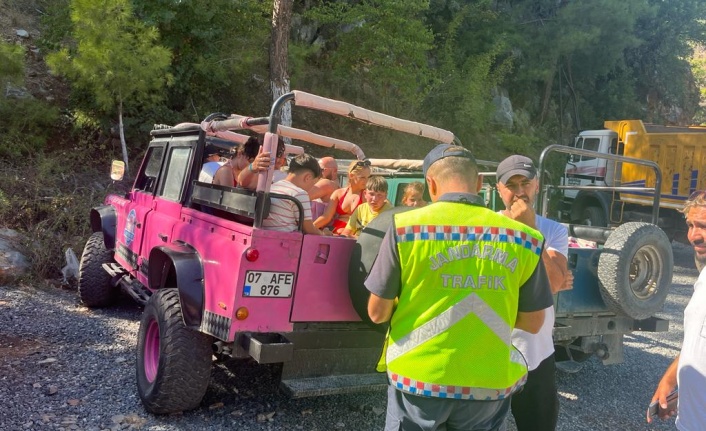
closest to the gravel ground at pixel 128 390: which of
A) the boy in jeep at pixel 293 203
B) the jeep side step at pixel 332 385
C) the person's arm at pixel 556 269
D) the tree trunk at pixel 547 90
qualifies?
the jeep side step at pixel 332 385

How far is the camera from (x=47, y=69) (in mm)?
12516

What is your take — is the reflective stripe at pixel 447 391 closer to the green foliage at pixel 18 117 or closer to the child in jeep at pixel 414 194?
the child in jeep at pixel 414 194

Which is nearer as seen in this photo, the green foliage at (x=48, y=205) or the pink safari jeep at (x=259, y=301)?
the pink safari jeep at (x=259, y=301)

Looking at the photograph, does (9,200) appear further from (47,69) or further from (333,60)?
(333,60)

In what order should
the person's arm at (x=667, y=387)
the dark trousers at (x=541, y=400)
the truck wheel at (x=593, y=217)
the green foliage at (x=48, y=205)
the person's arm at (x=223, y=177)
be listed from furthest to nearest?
the truck wheel at (x=593, y=217) → the green foliage at (x=48, y=205) → the person's arm at (x=223, y=177) → the dark trousers at (x=541, y=400) → the person's arm at (x=667, y=387)

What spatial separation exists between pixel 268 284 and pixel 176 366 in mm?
796

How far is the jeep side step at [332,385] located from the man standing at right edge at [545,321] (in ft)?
2.73

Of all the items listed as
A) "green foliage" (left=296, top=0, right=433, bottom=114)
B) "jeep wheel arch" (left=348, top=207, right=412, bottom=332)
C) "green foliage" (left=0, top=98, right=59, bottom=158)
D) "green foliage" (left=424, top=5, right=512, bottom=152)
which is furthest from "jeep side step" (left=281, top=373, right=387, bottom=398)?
"green foliage" (left=424, top=5, right=512, bottom=152)

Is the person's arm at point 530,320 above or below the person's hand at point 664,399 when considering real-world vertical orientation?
above

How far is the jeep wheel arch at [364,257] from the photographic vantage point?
3246 millimetres

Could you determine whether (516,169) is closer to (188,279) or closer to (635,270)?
(188,279)

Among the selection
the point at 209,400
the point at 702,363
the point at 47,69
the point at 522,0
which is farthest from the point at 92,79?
the point at 522,0

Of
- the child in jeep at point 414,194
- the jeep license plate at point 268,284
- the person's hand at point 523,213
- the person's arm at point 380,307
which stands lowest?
the jeep license plate at point 268,284

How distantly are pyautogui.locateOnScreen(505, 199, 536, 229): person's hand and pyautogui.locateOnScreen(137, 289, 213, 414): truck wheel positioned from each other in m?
1.95
